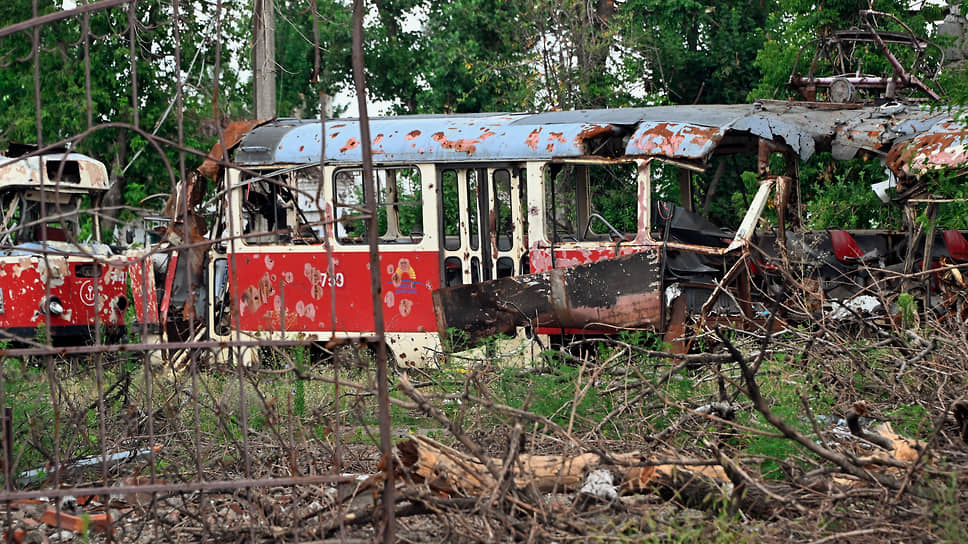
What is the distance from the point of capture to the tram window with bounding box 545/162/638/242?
909cm

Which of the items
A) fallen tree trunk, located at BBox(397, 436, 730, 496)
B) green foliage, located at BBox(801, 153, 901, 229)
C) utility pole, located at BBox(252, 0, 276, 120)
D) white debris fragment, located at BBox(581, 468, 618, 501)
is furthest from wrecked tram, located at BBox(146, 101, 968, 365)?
utility pole, located at BBox(252, 0, 276, 120)

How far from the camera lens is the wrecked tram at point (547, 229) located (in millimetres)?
8344

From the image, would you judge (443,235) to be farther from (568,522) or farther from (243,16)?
(243,16)

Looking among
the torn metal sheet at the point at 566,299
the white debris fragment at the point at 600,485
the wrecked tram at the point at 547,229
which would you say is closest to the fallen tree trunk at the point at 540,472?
the white debris fragment at the point at 600,485

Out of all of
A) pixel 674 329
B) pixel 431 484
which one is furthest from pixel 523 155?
pixel 431 484

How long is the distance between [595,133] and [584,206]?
102cm

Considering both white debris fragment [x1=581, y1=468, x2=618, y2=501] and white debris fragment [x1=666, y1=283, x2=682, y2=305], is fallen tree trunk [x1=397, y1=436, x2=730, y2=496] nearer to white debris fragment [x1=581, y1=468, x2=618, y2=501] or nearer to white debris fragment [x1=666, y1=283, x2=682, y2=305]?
white debris fragment [x1=581, y1=468, x2=618, y2=501]

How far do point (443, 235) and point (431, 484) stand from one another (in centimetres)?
511

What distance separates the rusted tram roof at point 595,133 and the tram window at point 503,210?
0.23 metres

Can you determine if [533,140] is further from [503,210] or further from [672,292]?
[672,292]

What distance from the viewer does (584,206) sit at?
9711mm

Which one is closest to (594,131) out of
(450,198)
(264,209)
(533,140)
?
(533,140)

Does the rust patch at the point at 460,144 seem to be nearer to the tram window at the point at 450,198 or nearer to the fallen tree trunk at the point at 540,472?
the tram window at the point at 450,198

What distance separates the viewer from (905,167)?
7871mm
